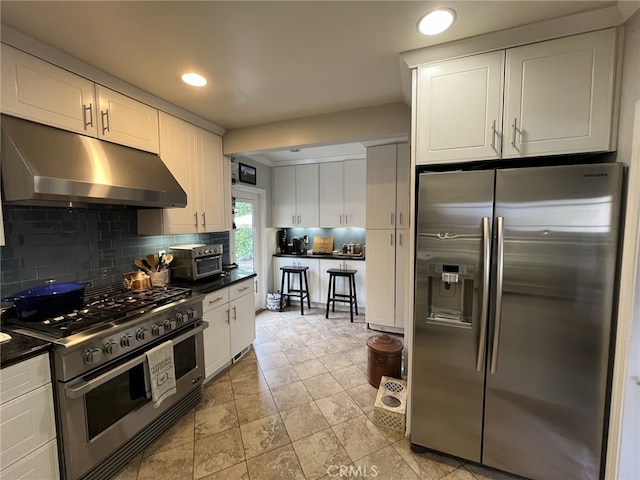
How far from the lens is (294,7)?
4.26ft

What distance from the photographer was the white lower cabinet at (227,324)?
7.80ft

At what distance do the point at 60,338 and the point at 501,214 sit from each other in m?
2.39

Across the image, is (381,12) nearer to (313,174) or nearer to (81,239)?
(81,239)

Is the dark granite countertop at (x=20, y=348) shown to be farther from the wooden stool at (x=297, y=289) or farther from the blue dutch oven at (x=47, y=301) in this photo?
the wooden stool at (x=297, y=289)

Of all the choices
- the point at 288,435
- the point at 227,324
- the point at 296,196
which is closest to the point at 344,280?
the point at 296,196

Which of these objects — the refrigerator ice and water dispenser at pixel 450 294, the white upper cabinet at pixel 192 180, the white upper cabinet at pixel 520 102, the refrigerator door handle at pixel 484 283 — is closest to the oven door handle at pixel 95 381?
the white upper cabinet at pixel 192 180

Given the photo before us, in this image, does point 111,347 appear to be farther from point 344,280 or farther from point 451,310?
point 344,280

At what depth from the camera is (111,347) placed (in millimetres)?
1527

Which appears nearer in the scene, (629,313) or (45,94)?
(629,313)

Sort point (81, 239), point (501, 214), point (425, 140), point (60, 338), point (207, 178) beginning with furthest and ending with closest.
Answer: point (207, 178)
point (81, 239)
point (425, 140)
point (501, 214)
point (60, 338)

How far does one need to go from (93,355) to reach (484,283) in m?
2.16

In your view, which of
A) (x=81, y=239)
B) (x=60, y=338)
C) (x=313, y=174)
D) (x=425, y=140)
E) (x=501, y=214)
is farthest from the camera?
(x=313, y=174)

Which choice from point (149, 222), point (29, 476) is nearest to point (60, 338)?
point (29, 476)

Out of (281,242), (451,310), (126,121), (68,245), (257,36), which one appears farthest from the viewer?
(281,242)
